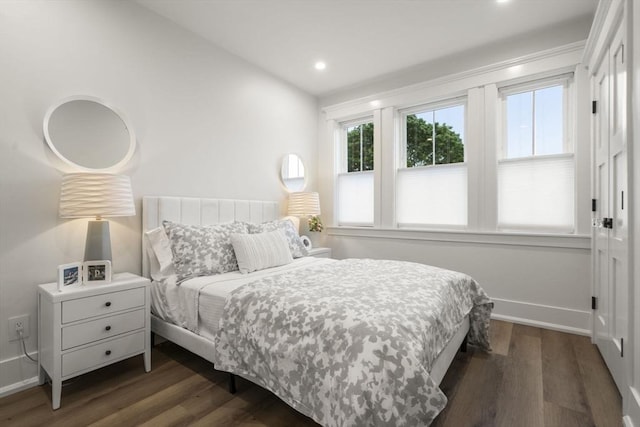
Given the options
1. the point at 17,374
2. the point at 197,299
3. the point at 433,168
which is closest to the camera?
the point at 17,374

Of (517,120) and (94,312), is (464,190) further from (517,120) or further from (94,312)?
(94,312)

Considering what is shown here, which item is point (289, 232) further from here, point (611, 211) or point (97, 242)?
point (611, 211)

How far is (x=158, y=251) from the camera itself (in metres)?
2.42

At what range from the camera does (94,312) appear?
184 centimetres

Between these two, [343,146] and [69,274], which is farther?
[343,146]

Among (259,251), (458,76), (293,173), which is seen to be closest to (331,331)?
(259,251)

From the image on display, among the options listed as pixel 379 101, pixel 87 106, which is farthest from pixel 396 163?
pixel 87 106

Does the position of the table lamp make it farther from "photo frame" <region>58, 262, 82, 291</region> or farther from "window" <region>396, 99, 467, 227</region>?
"photo frame" <region>58, 262, 82, 291</region>

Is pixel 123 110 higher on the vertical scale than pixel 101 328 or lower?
higher

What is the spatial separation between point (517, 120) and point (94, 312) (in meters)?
3.89

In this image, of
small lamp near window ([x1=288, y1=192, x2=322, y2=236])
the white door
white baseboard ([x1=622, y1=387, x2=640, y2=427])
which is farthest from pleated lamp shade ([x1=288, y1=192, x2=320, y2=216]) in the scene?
white baseboard ([x1=622, y1=387, x2=640, y2=427])

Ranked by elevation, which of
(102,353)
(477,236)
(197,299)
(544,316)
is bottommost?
(544,316)

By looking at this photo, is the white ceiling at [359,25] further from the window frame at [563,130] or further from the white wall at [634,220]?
the white wall at [634,220]

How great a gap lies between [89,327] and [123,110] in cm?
159
